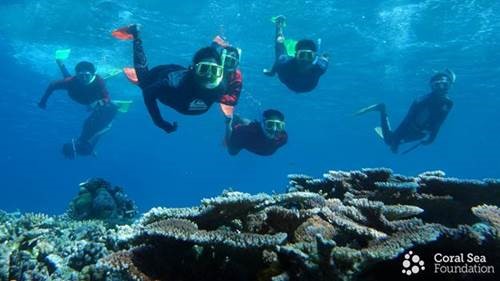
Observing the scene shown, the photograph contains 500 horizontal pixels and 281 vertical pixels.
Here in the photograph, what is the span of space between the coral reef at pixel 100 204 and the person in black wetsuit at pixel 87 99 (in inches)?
257

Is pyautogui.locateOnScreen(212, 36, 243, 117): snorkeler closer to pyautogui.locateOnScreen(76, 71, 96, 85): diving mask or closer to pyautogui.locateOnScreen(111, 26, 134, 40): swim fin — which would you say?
pyautogui.locateOnScreen(111, 26, 134, 40): swim fin

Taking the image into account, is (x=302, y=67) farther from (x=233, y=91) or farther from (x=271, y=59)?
(x=271, y=59)

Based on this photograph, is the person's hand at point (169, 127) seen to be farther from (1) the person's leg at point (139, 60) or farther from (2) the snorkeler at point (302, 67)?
(2) the snorkeler at point (302, 67)

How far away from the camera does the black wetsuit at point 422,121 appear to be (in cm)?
1570

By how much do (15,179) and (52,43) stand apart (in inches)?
4145

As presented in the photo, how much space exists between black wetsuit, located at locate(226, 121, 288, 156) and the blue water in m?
14.0

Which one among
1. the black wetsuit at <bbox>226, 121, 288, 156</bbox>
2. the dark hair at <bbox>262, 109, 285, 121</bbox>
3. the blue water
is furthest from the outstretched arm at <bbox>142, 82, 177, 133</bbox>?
the blue water

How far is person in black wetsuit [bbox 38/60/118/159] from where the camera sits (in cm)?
1670

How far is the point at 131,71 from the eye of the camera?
11.8 m

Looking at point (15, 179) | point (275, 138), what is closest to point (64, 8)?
point (275, 138)

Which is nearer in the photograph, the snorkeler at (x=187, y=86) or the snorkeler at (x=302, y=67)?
the snorkeler at (x=187, y=86)

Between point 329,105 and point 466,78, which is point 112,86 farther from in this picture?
point 466,78

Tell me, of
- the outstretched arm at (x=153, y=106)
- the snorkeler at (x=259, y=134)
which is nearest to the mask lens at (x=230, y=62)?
the snorkeler at (x=259, y=134)

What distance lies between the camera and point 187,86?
29.6 feet
